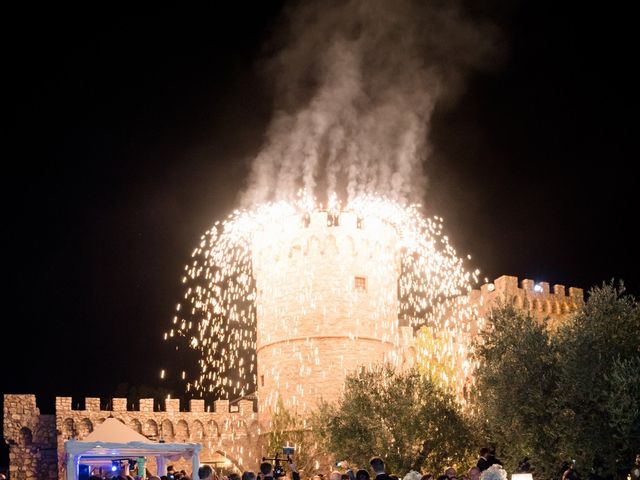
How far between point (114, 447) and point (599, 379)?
10.0 metres

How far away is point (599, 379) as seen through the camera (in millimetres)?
15336

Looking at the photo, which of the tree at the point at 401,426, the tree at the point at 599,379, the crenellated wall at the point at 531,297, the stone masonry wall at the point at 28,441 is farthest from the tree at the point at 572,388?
the stone masonry wall at the point at 28,441

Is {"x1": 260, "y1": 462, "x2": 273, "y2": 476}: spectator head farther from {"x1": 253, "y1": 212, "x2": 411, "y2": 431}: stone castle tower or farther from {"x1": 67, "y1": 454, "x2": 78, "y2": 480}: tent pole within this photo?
{"x1": 253, "y1": 212, "x2": 411, "y2": 431}: stone castle tower

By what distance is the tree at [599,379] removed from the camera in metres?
14.7

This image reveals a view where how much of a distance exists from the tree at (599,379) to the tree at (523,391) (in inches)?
18.0

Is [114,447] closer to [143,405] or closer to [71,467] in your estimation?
[71,467]

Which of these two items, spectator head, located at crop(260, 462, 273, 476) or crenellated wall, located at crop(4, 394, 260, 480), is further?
crenellated wall, located at crop(4, 394, 260, 480)

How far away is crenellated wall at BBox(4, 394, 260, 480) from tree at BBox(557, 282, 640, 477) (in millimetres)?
16190

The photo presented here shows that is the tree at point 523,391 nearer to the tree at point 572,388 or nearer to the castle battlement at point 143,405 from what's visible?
the tree at point 572,388

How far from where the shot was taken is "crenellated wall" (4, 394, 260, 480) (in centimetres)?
2983

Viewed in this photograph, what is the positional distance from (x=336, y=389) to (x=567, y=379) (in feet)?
41.2

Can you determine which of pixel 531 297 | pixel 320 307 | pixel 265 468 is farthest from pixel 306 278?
pixel 265 468

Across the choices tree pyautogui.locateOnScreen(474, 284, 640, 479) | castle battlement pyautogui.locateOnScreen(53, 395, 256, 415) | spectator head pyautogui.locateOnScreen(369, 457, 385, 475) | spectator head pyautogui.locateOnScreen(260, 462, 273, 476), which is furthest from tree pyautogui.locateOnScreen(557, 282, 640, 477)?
castle battlement pyautogui.locateOnScreen(53, 395, 256, 415)

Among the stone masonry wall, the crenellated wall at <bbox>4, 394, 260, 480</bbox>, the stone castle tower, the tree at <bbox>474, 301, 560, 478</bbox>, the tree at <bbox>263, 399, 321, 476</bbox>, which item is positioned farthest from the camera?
the stone masonry wall
